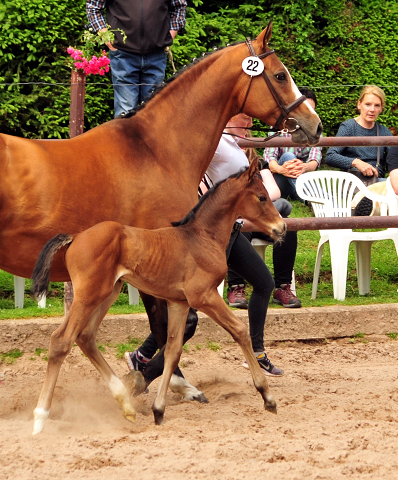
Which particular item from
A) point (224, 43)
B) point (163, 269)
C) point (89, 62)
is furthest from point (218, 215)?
point (224, 43)

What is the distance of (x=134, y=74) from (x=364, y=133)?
98.6 inches

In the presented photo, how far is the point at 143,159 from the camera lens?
4344 mm

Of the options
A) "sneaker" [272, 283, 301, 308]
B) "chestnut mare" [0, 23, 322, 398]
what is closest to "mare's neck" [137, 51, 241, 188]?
"chestnut mare" [0, 23, 322, 398]

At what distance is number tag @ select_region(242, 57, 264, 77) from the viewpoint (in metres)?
4.45

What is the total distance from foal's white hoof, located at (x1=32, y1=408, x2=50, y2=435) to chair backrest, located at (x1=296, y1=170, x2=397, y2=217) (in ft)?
11.7

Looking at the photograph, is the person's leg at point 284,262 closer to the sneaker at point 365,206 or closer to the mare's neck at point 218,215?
the sneaker at point 365,206

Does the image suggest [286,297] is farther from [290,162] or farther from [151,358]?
[151,358]

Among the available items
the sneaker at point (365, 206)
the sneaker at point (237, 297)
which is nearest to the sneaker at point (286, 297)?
the sneaker at point (237, 297)

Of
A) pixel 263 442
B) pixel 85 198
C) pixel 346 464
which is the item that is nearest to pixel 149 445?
pixel 263 442

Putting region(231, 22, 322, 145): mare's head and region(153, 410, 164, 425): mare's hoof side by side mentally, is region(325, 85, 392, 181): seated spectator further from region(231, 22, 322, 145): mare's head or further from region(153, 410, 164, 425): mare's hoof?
region(153, 410, 164, 425): mare's hoof

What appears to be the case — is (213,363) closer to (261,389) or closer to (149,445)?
(261,389)

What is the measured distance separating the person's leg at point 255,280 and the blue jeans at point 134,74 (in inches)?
70.4

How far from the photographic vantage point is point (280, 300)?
6.46 m

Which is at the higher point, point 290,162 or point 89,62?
point 89,62
